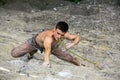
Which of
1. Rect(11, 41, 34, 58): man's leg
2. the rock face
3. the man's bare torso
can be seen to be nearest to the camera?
the man's bare torso

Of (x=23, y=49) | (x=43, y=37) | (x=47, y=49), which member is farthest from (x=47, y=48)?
(x=23, y=49)

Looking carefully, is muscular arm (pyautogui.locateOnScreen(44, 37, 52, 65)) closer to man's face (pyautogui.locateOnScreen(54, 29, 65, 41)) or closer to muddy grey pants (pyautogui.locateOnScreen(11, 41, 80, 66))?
man's face (pyautogui.locateOnScreen(54, 29, 65, 41))

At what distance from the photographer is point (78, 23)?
14453 millimetres

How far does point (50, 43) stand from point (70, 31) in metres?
5.12

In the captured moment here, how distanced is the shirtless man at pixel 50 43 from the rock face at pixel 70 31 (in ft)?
1.33

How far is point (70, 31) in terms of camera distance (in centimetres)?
1362

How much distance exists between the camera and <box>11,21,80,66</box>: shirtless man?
8.44 m

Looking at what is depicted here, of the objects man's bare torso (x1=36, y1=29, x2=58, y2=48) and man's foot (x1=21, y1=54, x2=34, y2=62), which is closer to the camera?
man's bare torso (x1=36, y1=29, x2=58, y2=48)

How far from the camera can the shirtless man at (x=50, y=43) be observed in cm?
844

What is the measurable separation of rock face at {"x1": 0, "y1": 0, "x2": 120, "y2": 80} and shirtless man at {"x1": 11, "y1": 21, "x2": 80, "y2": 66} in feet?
1.33

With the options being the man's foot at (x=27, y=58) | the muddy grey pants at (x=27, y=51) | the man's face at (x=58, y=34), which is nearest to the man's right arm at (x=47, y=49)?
the man's face at (x=58, y=34)

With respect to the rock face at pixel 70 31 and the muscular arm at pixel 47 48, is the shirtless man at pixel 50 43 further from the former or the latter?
the rock face at pixel 70 31

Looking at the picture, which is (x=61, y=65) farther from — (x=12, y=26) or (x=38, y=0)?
(x=38, y=0)

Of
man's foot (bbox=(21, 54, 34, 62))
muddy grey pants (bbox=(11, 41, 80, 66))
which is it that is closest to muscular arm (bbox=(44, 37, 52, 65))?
muddy grey pants (bbox=(11, 41, 80, 66))
